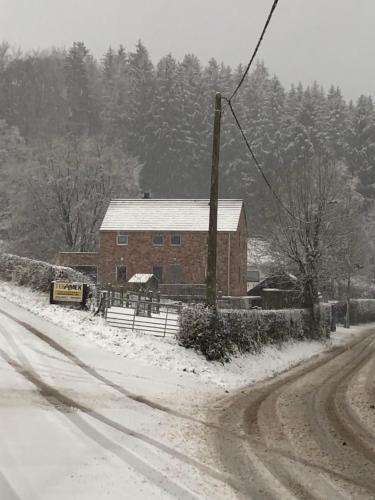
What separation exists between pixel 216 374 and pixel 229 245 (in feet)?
101

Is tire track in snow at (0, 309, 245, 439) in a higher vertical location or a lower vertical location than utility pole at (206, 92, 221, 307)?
lower

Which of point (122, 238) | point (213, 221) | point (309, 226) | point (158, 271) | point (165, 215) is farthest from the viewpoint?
point (165, 215)

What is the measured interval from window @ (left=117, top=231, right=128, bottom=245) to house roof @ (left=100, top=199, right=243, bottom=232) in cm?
47

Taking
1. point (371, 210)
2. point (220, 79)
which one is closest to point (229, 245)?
point (371, 210)

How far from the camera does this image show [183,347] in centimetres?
1828

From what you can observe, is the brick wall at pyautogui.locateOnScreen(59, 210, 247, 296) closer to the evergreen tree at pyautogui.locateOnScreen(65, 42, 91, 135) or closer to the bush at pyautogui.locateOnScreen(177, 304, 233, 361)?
the bush at pyautogui.locateOnScreen(177, 304, 233, 361)

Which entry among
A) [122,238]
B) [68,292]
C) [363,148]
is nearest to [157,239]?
[122,238]

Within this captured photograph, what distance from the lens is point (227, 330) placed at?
63.6ft

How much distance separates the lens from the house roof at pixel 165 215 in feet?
161

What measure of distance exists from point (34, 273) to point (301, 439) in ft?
62.8

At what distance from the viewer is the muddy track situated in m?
7.88

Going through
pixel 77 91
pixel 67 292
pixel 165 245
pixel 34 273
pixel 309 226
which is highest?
pixel 77 91

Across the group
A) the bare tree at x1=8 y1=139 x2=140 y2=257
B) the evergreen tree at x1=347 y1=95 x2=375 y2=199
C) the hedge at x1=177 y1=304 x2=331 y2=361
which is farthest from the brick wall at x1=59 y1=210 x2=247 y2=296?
the evergreen tree at x1=347 y1=95 x2=375 y2=199

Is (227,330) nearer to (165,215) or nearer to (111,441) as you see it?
(111,441)
